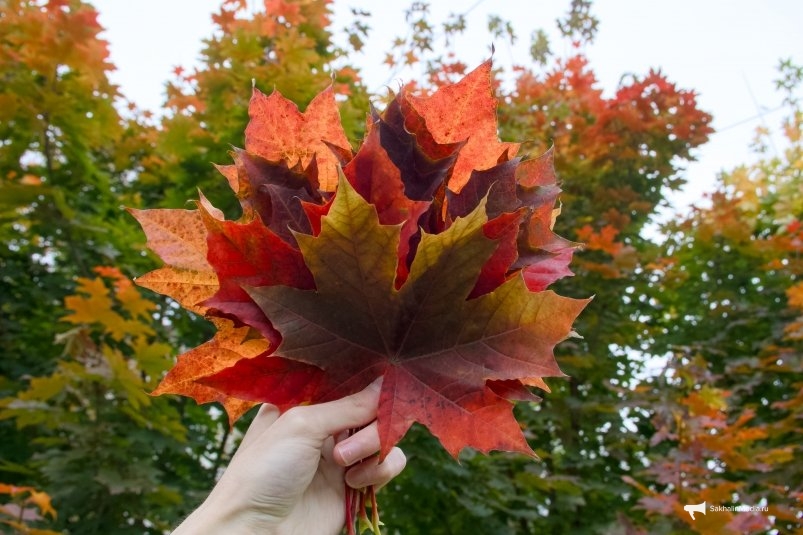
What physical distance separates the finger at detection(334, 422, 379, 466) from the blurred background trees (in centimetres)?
120

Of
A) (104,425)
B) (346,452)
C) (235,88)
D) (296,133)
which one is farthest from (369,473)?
(235,88)

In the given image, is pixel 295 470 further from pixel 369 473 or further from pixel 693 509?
pixel 693 509

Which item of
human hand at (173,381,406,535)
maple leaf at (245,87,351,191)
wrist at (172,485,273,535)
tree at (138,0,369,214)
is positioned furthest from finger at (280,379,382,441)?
tree at (138,0,369,214)

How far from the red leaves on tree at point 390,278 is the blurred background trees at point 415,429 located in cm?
101

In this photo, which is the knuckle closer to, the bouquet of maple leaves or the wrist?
the bouquet of maple leaves

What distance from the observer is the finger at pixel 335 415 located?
864mm

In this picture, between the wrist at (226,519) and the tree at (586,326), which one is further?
the tree at (586,326)

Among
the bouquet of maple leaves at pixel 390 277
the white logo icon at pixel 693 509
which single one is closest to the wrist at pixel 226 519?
the bouquet of maple leaves at pixel 390 277

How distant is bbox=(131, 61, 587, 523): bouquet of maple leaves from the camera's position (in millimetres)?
782

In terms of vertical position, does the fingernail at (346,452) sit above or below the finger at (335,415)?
below

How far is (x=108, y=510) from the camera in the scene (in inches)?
95.7

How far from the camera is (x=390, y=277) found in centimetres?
79

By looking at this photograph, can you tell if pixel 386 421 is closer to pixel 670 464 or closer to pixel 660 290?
pixel 670 464

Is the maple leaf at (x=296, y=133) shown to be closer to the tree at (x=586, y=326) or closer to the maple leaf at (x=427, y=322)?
the maple leaf at (x=427, y=322)
